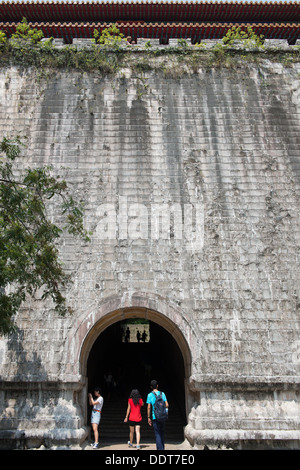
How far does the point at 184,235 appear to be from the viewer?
9219 mm

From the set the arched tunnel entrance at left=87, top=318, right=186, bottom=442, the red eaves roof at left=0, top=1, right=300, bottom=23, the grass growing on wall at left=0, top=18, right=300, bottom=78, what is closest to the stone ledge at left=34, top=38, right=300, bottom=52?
the grass growing on wall at left=0, top=18, right=300, bottom=78

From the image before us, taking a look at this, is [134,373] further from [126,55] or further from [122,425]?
[126,55]

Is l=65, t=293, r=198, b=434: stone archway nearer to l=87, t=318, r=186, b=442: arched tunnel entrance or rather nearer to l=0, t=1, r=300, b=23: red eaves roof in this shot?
l=87, t=318, r=186, b=442: arched tunnel entrance

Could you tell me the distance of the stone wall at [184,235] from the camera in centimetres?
789

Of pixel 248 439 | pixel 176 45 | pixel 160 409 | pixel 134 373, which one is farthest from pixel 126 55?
pixel 134 373

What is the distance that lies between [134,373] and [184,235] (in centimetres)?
816

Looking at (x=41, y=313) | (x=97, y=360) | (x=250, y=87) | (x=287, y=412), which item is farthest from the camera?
(x=97, y=360)

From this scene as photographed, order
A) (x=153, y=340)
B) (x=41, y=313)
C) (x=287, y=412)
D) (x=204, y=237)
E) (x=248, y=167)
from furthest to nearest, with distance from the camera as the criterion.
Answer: (x=153, y=340), (x=248, y=167), (x=204, y=237), (x=41, y=313), (x=287, y=412)

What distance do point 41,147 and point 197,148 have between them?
4347 millimetres

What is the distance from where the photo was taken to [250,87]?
10.8 m

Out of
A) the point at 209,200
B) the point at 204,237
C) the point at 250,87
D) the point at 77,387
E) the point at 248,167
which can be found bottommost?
the point at 77,387

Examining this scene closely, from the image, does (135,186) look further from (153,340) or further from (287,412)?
(153,340)

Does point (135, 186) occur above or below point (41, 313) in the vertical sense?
above

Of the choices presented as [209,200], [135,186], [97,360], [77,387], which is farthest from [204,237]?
[97,360]
